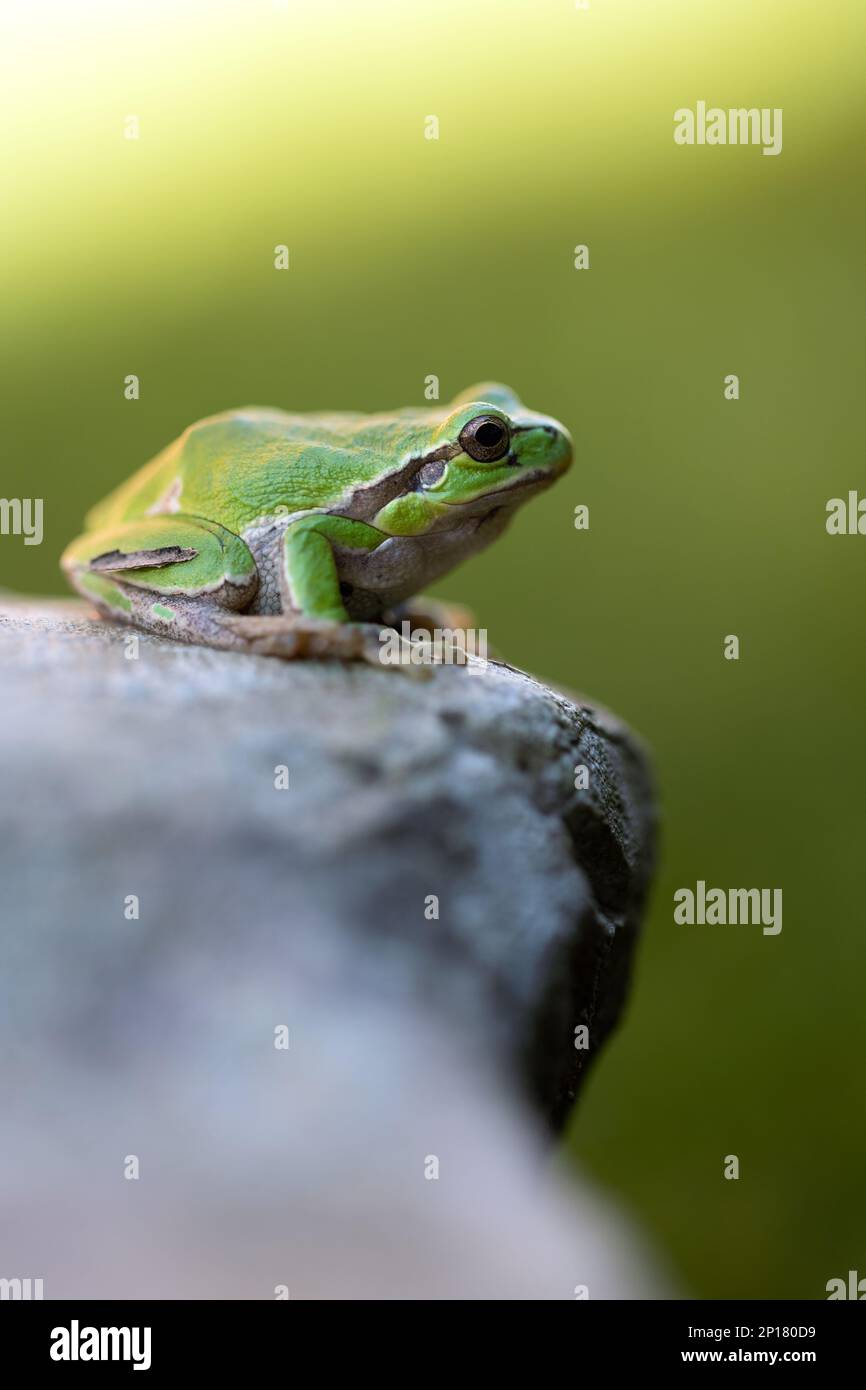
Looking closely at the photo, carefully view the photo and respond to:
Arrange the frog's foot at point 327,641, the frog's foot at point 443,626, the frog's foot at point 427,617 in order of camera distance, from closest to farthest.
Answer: the frog's foot at point 327,641
the frog's foot at point 443,626
the frog's foot at point 427,617

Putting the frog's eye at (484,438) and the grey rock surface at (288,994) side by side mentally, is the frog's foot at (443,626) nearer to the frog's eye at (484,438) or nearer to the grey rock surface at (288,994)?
the frog's eye at (484,438)

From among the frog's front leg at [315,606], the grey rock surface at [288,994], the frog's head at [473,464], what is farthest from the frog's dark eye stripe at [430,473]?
the grey rock surface at [288,994]

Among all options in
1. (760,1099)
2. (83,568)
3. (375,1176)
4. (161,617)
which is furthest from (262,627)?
(760,1099)

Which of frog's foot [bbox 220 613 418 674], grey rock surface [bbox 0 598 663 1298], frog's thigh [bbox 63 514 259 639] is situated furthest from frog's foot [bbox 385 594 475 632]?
grey rock surface [bbox 0 598 663 1298]

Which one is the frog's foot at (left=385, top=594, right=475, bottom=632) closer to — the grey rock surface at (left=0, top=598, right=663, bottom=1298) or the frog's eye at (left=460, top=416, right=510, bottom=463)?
the frog's eye at (left=460, top=416, right=510, bottom=463)

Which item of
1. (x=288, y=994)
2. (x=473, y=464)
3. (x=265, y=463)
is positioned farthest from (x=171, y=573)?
(x=288, y=994)

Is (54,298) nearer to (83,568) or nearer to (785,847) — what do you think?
(83,568)
